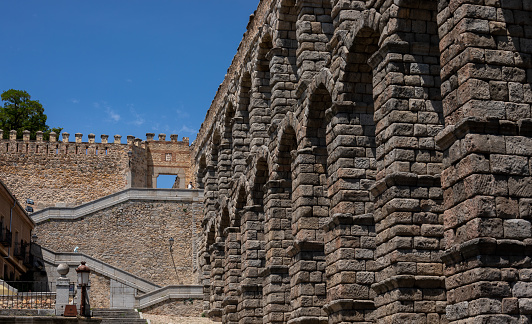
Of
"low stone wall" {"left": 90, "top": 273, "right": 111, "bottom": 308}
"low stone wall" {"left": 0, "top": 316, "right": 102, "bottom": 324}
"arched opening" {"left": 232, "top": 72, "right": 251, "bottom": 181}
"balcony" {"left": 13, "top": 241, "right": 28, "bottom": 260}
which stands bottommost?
"low stone wall" {"left": 0, "top": 316, "right": 102, "bottom": 324}

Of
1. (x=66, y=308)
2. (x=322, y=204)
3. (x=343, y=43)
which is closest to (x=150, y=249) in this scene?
(x=66, y=308)

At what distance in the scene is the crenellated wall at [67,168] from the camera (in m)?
46.7

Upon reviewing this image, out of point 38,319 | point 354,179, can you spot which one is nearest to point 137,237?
point 38,319

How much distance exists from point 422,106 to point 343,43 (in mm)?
2806

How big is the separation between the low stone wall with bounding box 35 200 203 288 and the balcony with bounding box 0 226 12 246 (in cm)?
513

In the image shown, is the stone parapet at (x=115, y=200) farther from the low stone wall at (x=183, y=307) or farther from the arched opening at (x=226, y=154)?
the arched opening at (x=226, y=154)

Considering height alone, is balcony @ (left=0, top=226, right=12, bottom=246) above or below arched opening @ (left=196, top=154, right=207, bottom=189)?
below

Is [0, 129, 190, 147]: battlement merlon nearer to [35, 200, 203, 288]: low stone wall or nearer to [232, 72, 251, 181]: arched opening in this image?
[35, 200, 203, 288]: low stone wall

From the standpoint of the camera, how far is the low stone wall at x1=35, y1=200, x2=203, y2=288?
38.1 meters

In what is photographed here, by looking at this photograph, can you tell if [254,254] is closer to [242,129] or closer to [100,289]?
[242,129]

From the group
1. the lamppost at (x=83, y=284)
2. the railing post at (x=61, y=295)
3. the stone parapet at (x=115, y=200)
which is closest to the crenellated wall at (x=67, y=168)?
the stone parapet at (x=115, y=200)

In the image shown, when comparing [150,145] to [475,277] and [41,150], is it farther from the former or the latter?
[475,277]

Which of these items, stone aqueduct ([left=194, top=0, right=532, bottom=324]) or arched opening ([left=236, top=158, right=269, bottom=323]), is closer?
stone aqueduct ([left=194, top=0, right=532, bottom=324])

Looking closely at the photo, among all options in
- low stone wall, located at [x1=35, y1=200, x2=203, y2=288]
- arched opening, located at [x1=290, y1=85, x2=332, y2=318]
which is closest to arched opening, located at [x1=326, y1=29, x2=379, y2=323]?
arched opening, located at [x1=290, y1=85, x2=332, y2=318]
